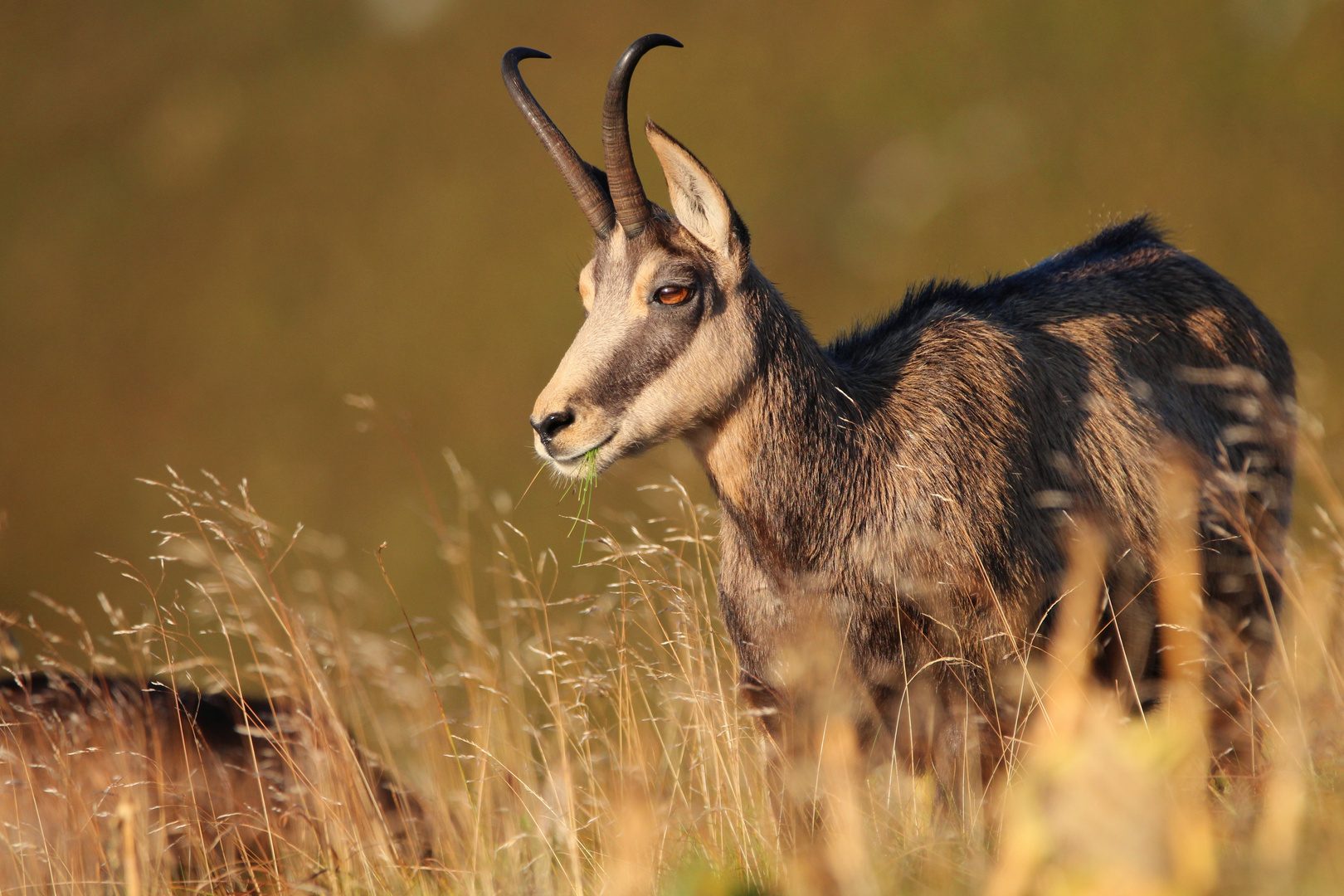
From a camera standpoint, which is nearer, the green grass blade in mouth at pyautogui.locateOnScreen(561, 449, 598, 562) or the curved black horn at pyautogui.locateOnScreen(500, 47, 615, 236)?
the green grass blade in mouth at pyautogui.locateOnScreen(561, 449, 598, 562)

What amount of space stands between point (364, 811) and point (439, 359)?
144 ft

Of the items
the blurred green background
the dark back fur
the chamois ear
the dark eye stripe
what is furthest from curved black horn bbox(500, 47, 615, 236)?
the blurred green background

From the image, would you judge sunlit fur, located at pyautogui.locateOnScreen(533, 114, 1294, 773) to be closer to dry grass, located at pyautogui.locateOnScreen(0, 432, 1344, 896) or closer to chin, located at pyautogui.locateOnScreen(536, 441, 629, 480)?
chin, located at pyautogui.locateOnScreen(536, 441, 629, 480)

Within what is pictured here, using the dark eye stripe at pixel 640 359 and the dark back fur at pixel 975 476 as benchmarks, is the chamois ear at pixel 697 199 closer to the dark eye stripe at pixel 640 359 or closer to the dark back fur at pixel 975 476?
the dark back fur at pixel 975 476

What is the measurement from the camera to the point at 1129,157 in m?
39.3

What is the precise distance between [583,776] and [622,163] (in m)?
3.35

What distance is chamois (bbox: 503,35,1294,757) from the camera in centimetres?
457

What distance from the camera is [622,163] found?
4902 mm

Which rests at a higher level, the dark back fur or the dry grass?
the dark back fur

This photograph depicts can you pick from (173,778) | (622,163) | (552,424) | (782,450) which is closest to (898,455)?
(782,450)

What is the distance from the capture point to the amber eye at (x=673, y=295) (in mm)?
4789

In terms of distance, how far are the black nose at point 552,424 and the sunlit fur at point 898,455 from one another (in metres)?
0.03

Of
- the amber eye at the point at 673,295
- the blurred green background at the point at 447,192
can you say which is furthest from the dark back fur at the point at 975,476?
the blurred green background at the point at 447,192

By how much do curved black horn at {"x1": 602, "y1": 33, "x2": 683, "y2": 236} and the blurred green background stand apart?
1172 inches
